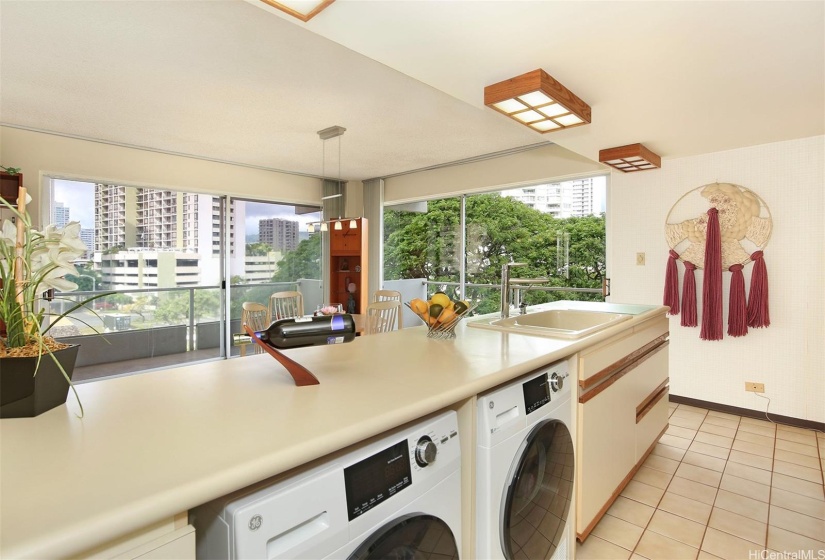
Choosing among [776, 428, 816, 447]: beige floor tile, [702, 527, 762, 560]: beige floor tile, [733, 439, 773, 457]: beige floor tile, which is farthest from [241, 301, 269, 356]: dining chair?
[776, 428, 816, 447]: beige floor tile

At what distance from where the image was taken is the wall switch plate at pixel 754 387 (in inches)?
135

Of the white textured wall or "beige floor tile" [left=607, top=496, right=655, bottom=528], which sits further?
the white textured wall

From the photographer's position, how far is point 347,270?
21.1 ft

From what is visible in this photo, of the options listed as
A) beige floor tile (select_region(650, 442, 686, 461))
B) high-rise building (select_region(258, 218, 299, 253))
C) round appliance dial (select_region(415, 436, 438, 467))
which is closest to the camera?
round appliance dial (select_region(415, 436, 438, 467))

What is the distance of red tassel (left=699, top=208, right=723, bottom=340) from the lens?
3498 millimetres

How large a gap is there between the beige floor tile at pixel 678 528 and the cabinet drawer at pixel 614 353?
780 millimetres

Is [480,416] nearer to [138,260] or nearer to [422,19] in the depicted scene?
[422,19]

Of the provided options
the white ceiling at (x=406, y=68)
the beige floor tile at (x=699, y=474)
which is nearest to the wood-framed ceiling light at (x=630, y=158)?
the white ceiling at (x=406, y=68)

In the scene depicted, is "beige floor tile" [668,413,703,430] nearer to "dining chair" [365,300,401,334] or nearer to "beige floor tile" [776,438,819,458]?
"beige floor tile" [776,438,819,458]

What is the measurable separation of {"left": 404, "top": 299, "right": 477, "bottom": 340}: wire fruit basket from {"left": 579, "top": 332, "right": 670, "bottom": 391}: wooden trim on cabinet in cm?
56

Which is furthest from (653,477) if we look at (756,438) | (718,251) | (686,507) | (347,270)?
(347,270)

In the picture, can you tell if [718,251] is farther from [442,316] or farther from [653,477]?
[442,316]

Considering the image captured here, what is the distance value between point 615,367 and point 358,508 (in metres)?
1.55

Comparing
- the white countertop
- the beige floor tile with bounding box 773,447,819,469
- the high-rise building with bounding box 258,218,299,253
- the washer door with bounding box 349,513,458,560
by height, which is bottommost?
the beige floor tile with bounding box 773,447,819,469
